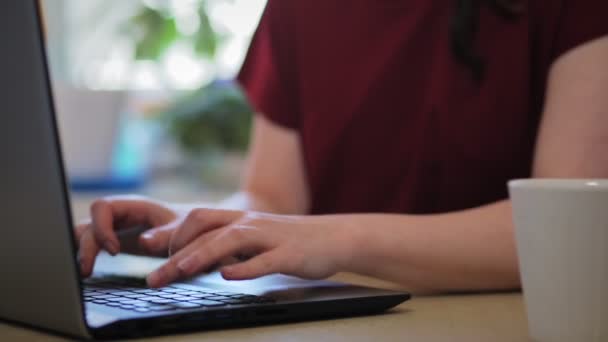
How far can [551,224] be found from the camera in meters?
0.50

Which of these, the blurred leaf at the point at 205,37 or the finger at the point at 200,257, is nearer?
the finger at the point at 200,257

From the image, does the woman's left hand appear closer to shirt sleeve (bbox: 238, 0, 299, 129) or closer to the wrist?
the wrist

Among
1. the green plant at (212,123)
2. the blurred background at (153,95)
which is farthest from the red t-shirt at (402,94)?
the green plant at (212,123)

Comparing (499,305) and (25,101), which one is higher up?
(25,101)

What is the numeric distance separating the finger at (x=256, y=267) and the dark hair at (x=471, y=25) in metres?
0.47

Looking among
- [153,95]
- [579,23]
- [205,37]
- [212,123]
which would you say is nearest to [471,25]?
[579,23]

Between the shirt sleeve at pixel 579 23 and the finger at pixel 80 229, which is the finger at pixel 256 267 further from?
the shirt sleeve at pixel 579 23

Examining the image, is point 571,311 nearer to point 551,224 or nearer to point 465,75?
point 551,224

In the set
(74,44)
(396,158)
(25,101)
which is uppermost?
(74,44)

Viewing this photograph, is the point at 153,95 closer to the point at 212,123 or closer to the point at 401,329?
the point at 212,123

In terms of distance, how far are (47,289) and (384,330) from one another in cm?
24

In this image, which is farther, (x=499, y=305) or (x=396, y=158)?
(x=396, y=158)

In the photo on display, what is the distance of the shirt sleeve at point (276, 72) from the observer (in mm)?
1268

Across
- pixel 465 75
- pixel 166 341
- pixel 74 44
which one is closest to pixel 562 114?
A: pixel 465 75
